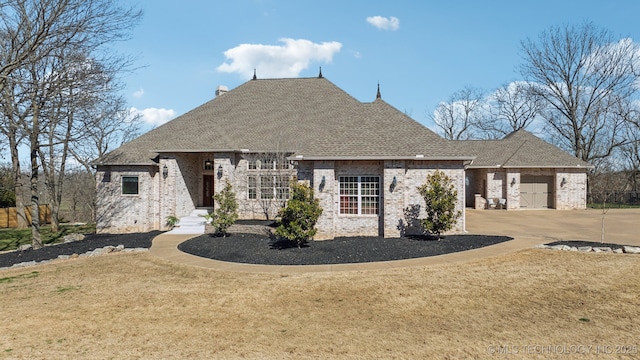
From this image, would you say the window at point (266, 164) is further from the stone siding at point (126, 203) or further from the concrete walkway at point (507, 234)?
the stone siding at point (126, 203)

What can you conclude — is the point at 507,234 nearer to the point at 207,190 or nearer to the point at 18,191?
the point at 207,190

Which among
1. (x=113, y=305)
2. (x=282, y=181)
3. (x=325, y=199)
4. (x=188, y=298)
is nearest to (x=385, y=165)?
(x=325, y=199)

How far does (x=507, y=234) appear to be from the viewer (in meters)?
15.8

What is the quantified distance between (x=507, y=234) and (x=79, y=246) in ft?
65.3

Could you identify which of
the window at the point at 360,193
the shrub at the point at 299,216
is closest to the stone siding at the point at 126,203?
the shrub at the point at 299,216

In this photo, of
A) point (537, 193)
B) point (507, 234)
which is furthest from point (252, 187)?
point (537, 193)

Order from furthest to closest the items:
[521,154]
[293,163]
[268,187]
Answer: [521,154]
[268,187]
[293,163]

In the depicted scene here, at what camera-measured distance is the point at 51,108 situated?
50.0 feet

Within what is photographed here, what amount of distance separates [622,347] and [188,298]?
8.97 m

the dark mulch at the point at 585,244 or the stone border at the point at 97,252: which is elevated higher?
the dark mulch at the point at 585,244

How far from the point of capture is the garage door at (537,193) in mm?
27375

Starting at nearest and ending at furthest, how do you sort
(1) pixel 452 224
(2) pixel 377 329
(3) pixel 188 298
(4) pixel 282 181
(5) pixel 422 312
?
(2) pixel 377 329 < (5) pixel 422 312 < (3) pixel 188 298 < (1) pixel 452 224 < (4) pixel 282 181

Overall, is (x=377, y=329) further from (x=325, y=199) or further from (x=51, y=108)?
(x=51, y=108)

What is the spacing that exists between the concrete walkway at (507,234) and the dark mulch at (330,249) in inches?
17.3
